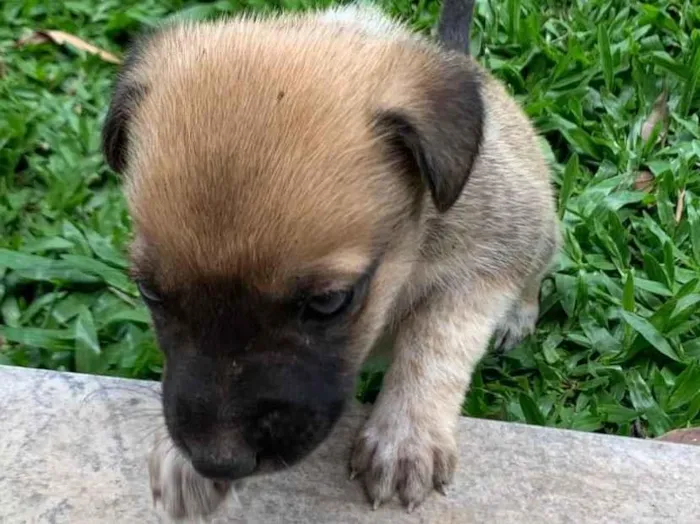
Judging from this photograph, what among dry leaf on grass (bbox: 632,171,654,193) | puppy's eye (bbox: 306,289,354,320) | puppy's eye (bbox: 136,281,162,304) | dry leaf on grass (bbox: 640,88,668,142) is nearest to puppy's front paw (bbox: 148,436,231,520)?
puppy's eye (bbox: 136,281,162,304)

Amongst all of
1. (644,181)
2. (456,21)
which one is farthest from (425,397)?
(644,181)

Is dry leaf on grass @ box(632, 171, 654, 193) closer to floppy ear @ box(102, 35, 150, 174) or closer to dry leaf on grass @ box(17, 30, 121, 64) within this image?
floppy ear @ box(102, 35, 150, 174)

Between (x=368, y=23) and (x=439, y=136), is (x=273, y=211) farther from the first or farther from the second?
(x=368, y=23)

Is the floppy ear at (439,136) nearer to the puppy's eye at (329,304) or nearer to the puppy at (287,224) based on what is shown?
the puppy at (287,224)

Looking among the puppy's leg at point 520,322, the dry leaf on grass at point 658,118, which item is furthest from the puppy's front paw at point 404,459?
the dry leaf on grass at point 658,118

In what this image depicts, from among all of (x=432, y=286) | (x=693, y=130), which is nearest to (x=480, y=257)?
(x=432, y=286)

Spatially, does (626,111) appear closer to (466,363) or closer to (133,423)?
(466,363)
